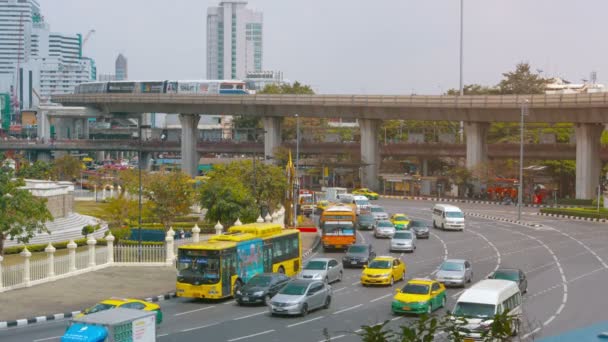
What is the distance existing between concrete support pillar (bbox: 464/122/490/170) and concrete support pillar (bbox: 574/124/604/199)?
1127 centimetres

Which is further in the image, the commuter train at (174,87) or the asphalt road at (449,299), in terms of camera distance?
the commuter train at (174,87)

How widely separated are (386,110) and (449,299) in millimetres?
62899

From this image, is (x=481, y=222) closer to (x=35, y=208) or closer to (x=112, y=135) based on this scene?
(x=35, y=208)

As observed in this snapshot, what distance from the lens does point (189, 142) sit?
360 feet

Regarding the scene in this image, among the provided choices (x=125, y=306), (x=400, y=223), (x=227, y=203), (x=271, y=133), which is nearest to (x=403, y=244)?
(x=400, y=223)

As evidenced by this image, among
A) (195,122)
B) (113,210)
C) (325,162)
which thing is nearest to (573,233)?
(113,210)

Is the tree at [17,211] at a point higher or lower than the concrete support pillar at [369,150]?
lower

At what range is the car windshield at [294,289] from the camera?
29094 mm

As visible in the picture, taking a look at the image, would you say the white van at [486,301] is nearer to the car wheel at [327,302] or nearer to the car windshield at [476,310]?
the car windshield at [476,310]

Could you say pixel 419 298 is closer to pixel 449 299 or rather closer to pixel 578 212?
pixel 449 299

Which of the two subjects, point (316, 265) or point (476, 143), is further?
point (476, 143)

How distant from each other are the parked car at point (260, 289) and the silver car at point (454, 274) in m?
6.76

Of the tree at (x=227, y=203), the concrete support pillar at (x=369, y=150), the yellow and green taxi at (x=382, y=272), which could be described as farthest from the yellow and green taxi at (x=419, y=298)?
the concrete support pillar at (x=369, y=150)

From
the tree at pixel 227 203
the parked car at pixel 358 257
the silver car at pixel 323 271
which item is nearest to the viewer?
the silver car at pixel 323 271
